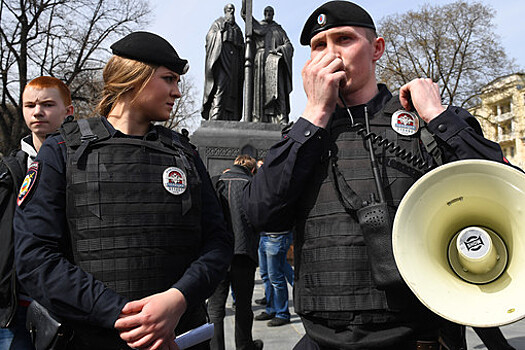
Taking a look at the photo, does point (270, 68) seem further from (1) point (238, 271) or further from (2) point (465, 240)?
(2) point (465, 240)

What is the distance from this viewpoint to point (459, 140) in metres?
1.51

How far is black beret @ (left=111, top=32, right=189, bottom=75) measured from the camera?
1816 millimetres

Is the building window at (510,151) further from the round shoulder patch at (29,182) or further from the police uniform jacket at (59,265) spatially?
the round shoulder patch at (29,182)

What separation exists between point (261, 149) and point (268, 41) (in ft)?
8.42

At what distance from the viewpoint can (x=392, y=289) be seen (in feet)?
4.66

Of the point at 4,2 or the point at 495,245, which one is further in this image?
the point at 4,2

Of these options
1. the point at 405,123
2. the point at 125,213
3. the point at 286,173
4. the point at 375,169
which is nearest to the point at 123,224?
the point at 125,213

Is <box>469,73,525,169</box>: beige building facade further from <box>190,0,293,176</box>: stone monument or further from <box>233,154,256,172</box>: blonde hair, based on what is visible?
<box>233,154,256,172</box>: blonde hair

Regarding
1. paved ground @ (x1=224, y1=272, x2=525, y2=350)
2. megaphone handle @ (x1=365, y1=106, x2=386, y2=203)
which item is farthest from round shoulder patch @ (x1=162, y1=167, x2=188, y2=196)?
paved ground @ (x1=224, y1=272, x2=525, y2=350)

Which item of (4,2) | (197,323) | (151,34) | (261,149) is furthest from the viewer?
(4,2)

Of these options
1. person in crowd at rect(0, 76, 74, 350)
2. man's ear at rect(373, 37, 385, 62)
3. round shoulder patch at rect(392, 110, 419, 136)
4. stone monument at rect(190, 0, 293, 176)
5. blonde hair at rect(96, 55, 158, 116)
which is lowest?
person in crowd at rect(0, 76, 74, 350)

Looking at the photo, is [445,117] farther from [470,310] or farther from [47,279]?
[47,279]

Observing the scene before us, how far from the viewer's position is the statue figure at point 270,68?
1012 centimetres

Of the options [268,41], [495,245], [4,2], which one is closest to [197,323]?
[495,245]
